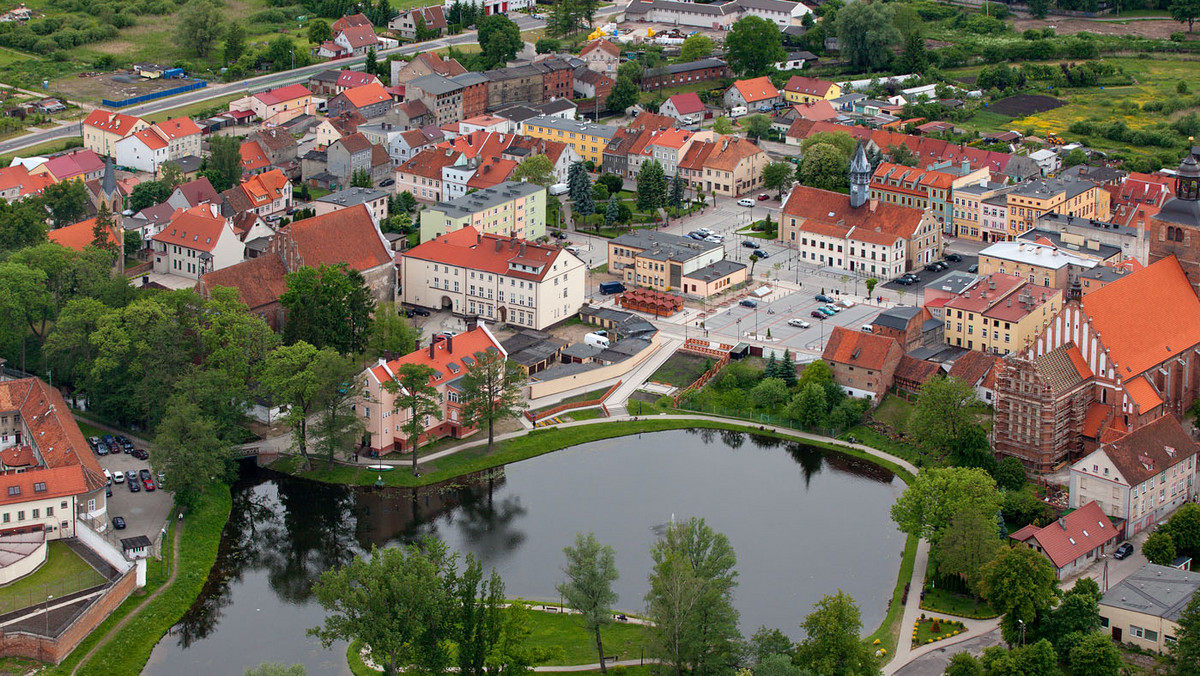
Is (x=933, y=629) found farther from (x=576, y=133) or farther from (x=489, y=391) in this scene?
(x=576, y=133)

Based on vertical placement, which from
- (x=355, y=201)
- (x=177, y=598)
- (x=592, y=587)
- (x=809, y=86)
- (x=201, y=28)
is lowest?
(x=177, y=598)

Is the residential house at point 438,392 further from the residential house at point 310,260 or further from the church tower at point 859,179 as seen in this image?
the church tower at point 859,179

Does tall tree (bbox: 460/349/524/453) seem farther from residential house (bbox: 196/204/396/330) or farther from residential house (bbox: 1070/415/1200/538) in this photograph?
residential house (bbox: 1070/415/1200/538)

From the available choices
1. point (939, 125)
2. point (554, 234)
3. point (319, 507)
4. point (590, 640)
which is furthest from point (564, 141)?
point (590, 640)

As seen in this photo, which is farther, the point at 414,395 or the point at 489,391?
the point at 489,391

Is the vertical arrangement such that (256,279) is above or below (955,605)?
above

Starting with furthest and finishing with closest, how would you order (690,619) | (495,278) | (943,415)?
(495,278)
(943,415)
(690,619)

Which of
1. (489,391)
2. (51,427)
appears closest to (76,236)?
(51,427)

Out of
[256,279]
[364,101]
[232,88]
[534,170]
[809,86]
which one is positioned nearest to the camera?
[256,279]
